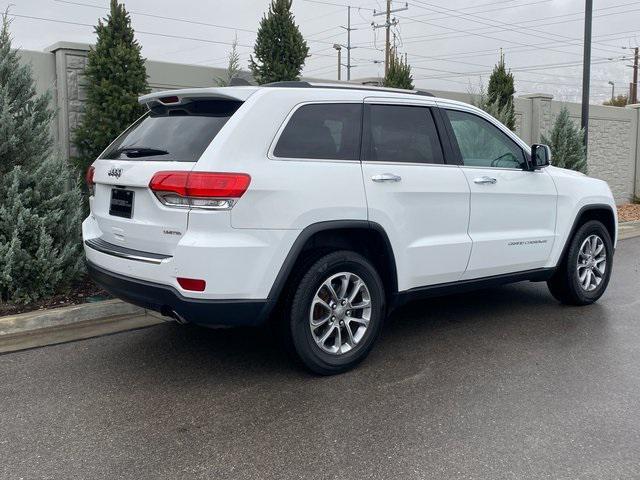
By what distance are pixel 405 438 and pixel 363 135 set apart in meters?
2.12

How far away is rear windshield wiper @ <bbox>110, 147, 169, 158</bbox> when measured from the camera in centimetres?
432

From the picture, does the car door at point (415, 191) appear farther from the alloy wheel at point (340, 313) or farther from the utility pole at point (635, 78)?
the utility pole at point (635, 78)

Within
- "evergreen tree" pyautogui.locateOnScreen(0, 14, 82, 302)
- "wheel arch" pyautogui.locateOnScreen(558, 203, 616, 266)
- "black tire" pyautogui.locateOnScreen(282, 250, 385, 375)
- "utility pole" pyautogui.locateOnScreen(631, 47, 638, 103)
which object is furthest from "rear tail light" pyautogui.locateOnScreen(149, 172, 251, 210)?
"utility pole" pyautogui.locateOnScreen(631, 47, 638, 103)

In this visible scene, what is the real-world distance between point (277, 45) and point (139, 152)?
573cm

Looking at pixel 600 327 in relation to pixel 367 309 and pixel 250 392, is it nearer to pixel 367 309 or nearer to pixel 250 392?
pixel 367 309

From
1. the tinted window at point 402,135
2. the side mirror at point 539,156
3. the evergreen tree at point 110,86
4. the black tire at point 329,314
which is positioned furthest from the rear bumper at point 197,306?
the evergreen tree at point 110,86

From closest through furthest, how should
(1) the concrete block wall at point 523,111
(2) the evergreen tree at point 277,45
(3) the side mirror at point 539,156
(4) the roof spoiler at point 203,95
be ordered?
(4) the roof spoiler at point 203,95, (3) the side mirror at point 539,156, (1) the concrete block wall at point 523,111, (2) the evergreen tree at point 277,45

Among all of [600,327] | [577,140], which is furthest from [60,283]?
[577,140]

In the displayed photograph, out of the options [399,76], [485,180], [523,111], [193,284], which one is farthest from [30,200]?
[523,111]

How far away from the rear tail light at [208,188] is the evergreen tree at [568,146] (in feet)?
34.1

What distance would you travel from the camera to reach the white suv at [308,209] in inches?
156

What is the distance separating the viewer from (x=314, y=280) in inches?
170

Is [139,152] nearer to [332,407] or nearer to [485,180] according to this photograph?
[332,407]

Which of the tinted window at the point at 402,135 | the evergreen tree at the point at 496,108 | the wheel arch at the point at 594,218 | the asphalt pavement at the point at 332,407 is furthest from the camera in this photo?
the evergreen tree at the point at 496,108
